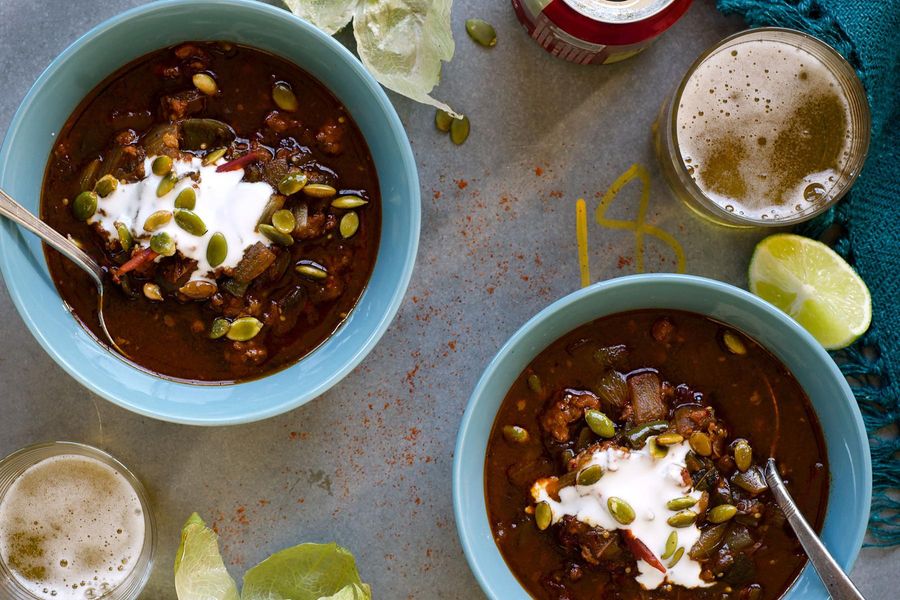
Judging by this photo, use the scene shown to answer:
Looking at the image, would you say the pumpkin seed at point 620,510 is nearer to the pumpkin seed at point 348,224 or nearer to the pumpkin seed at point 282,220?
the pumpkin seed at point 348,224

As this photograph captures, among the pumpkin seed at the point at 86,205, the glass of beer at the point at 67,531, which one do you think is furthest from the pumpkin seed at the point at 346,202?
the glass of beer at the point at 67,531

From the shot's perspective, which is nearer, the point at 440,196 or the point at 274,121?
the point at 274,121

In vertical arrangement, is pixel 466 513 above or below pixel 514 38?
below

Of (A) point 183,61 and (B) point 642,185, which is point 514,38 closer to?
(B) point 642,185

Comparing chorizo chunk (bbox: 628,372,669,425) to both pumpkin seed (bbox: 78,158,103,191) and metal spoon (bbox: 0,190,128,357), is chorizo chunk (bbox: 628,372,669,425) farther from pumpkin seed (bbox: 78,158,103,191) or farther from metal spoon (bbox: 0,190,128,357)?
pumpkin seed (bbox: 78,158,103,191)

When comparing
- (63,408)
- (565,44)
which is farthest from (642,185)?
(63,408)

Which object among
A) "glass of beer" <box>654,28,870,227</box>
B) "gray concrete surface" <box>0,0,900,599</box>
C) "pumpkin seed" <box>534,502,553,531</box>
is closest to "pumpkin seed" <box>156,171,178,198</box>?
"gray concrete surface" <box>0,0,900,599</box>

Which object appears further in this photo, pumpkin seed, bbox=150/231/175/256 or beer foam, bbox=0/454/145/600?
→ beer foam, bbox=0/454/145/600
